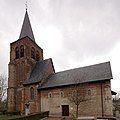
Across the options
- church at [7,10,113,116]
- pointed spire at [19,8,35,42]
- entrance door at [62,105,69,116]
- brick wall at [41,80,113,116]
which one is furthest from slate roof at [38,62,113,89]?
pointed spire at [19,8,35,42]

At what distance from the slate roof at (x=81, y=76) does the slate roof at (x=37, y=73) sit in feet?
5.72

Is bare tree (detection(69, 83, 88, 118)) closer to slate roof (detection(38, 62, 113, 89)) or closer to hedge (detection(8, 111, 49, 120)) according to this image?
slate roof (detection(38, 62, 113, 89))

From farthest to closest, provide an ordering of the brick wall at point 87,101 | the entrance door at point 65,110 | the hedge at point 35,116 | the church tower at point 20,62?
1. the church tower at point 20,62
2. the entrance door at point 65,110
3. the brick wall at point 87,101
4. the hedge at point 35,116

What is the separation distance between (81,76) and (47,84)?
21.7 feet

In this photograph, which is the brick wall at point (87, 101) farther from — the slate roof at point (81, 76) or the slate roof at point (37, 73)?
the slate roof at point (37, 73)

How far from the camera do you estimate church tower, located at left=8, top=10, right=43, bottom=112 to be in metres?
35.6

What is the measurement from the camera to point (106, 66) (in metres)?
29.1

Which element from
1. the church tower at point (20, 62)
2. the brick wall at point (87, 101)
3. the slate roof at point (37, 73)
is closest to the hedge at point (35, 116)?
the brick wall at point (87, 101)

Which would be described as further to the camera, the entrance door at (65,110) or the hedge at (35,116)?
the entrance door at (65,110)

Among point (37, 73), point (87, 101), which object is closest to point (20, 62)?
point (37, 73)

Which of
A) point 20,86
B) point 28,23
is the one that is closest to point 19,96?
point 20,86

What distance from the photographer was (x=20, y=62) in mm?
37562

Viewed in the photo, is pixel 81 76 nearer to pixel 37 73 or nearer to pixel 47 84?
pixel 47 84

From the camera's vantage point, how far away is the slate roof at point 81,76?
2725 cm
